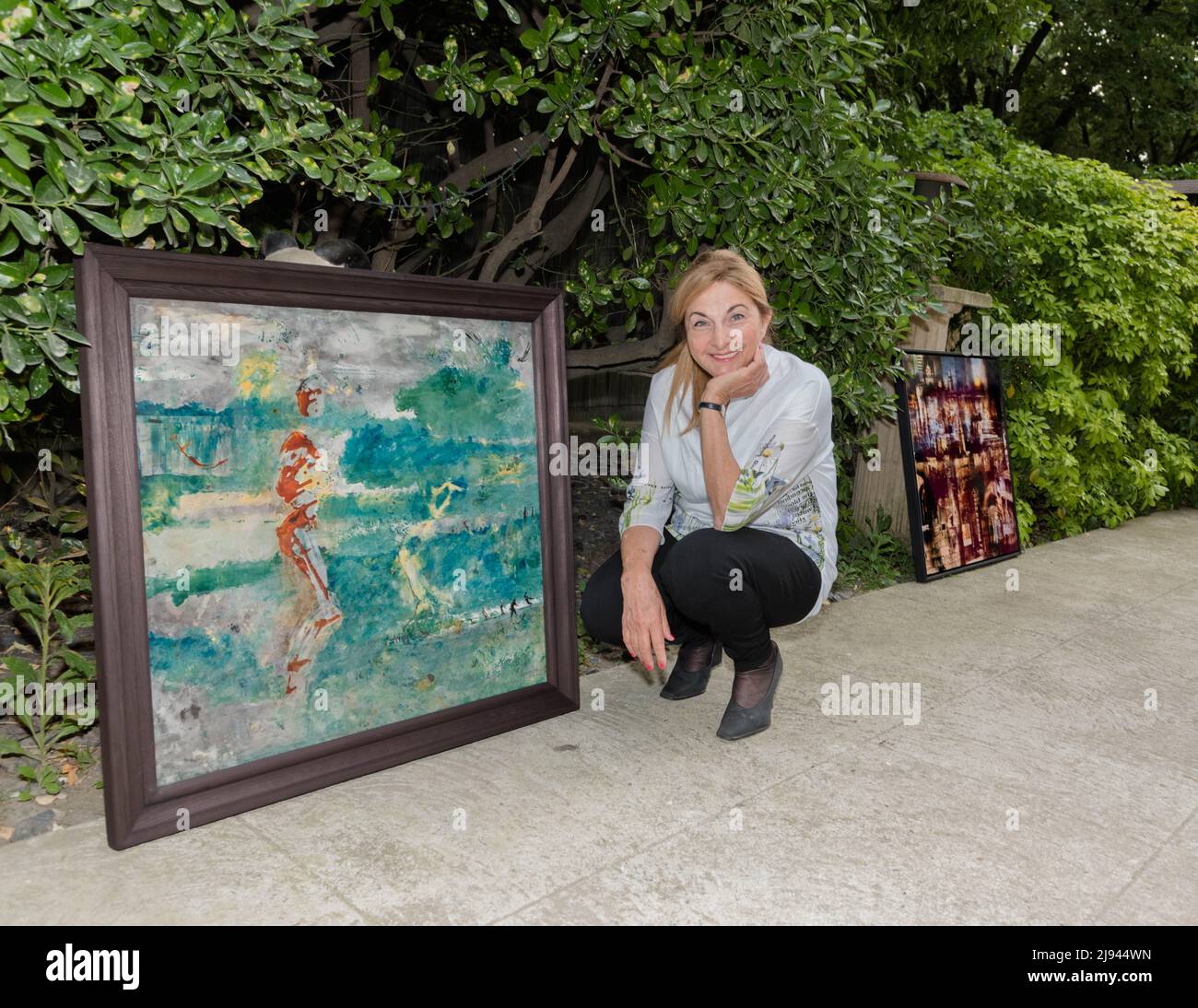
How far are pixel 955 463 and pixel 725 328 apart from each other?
3033 mm

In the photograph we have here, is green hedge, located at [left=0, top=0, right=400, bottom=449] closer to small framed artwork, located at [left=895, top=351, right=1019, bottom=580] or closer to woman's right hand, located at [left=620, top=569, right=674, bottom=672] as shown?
woman's right hand, located at [left=620, top=569, right=674, bottom=672]

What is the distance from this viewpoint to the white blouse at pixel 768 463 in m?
2.82

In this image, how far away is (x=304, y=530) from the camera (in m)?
2.48

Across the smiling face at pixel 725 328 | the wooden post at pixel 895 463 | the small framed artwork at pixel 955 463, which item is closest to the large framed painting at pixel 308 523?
the smiling face at pixel 725 328

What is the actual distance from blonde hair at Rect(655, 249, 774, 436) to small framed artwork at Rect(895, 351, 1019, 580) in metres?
2.02

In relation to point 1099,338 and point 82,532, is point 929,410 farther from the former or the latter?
point 82,532

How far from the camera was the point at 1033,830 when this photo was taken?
2.37 meters

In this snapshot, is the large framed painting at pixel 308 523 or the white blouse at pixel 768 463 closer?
the large framed painting at pixel 308 523

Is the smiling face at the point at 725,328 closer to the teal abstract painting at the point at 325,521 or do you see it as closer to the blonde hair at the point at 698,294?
the blonde hair at the point at 698,294

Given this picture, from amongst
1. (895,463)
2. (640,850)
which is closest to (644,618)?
(640,850)

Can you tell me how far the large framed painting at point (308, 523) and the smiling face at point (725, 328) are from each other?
474 mm

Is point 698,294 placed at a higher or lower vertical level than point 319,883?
higher

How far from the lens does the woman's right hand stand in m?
2.79

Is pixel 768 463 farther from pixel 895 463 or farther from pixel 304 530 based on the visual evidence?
pixel 895 463
